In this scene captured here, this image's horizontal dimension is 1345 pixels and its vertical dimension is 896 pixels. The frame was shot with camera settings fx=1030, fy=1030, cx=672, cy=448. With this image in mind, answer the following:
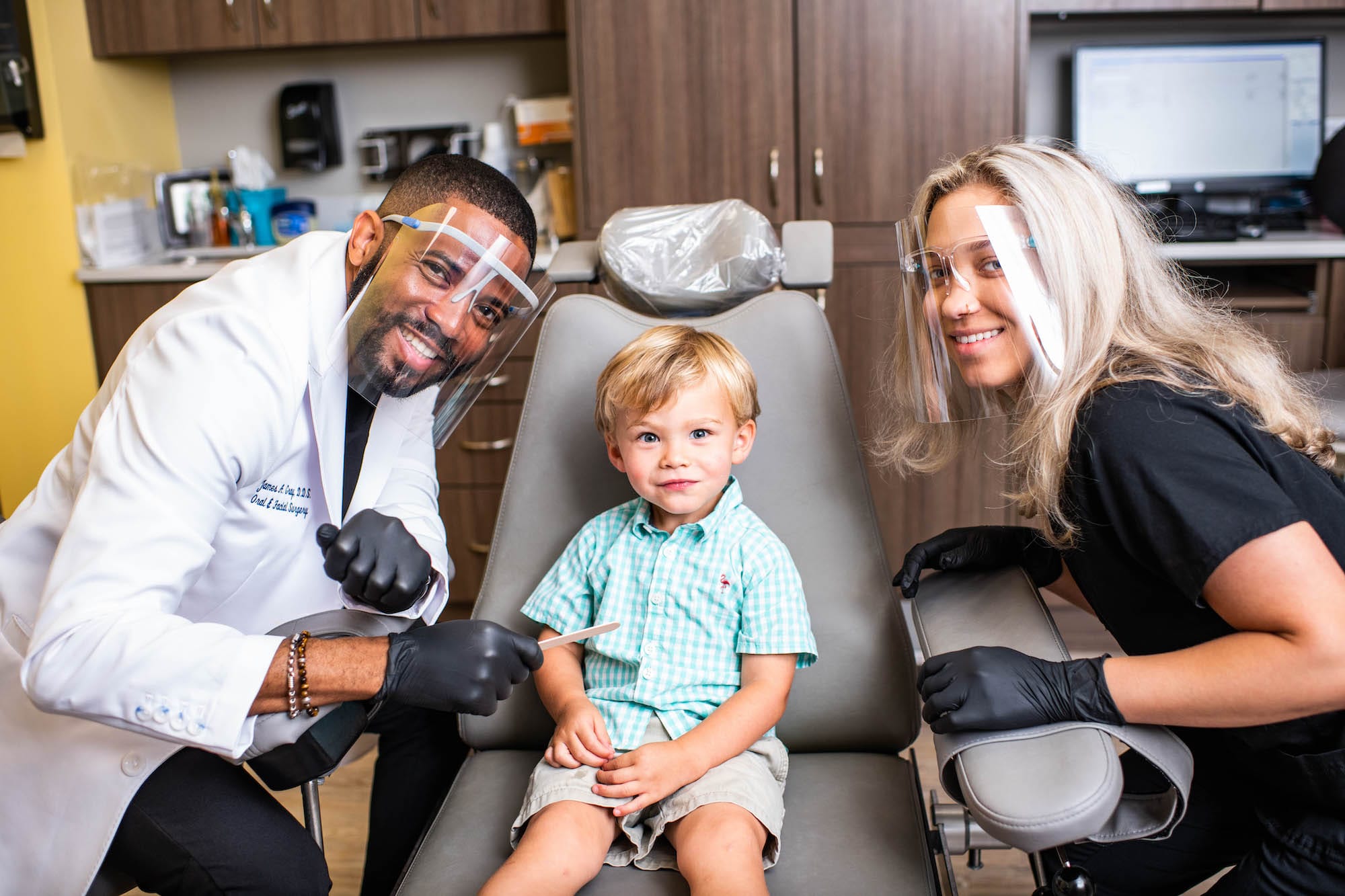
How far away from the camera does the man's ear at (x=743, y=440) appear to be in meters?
1.31

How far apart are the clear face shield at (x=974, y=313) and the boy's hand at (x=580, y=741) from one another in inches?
21.2

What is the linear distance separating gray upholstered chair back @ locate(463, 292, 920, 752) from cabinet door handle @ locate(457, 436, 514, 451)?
1371 millimetres

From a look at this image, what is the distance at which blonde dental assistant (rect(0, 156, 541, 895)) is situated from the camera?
0.95 m

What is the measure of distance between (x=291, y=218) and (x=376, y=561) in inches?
89.1

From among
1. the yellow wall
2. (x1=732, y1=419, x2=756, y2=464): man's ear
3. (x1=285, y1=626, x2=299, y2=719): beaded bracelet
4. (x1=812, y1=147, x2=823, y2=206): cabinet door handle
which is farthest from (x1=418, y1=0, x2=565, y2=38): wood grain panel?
(x1=285, y1=626, x2=299, y2=719): beaded bracelet

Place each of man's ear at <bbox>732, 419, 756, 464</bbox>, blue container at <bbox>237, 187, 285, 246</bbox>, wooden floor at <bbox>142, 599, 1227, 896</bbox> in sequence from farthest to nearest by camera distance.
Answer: blue container at <bbox>237, 187, 285, 246</bbox> < wooden floor at <bbox>142, 599, 1227, 896</bbox> < man's ear at <bbox>732, 419, 756, 464</bbox>

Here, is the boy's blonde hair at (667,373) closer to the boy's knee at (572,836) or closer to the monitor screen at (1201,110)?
the boy's knee at (572,836)

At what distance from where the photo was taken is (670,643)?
124 cm

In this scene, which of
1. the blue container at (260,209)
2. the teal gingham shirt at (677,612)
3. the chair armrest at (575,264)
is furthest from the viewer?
the blue container at (260,209)

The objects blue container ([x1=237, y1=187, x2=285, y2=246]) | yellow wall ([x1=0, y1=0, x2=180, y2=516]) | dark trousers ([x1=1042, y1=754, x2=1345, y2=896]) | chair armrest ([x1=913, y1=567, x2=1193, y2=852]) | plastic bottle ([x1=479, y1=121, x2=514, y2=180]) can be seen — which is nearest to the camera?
chair armrest ([x1=913, y1=567, x2=1193, y2=852])

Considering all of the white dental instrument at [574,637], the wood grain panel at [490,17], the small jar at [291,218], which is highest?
the wood grain panel at [490,17]

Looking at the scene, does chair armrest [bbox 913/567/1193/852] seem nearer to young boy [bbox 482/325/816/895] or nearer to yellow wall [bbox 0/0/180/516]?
young boy [bbox 482/325/816/895]

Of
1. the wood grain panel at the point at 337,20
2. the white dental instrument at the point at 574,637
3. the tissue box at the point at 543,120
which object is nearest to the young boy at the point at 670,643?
the white dental instrument at the point at 574,637

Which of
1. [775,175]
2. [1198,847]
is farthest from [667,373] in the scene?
[775,175]
